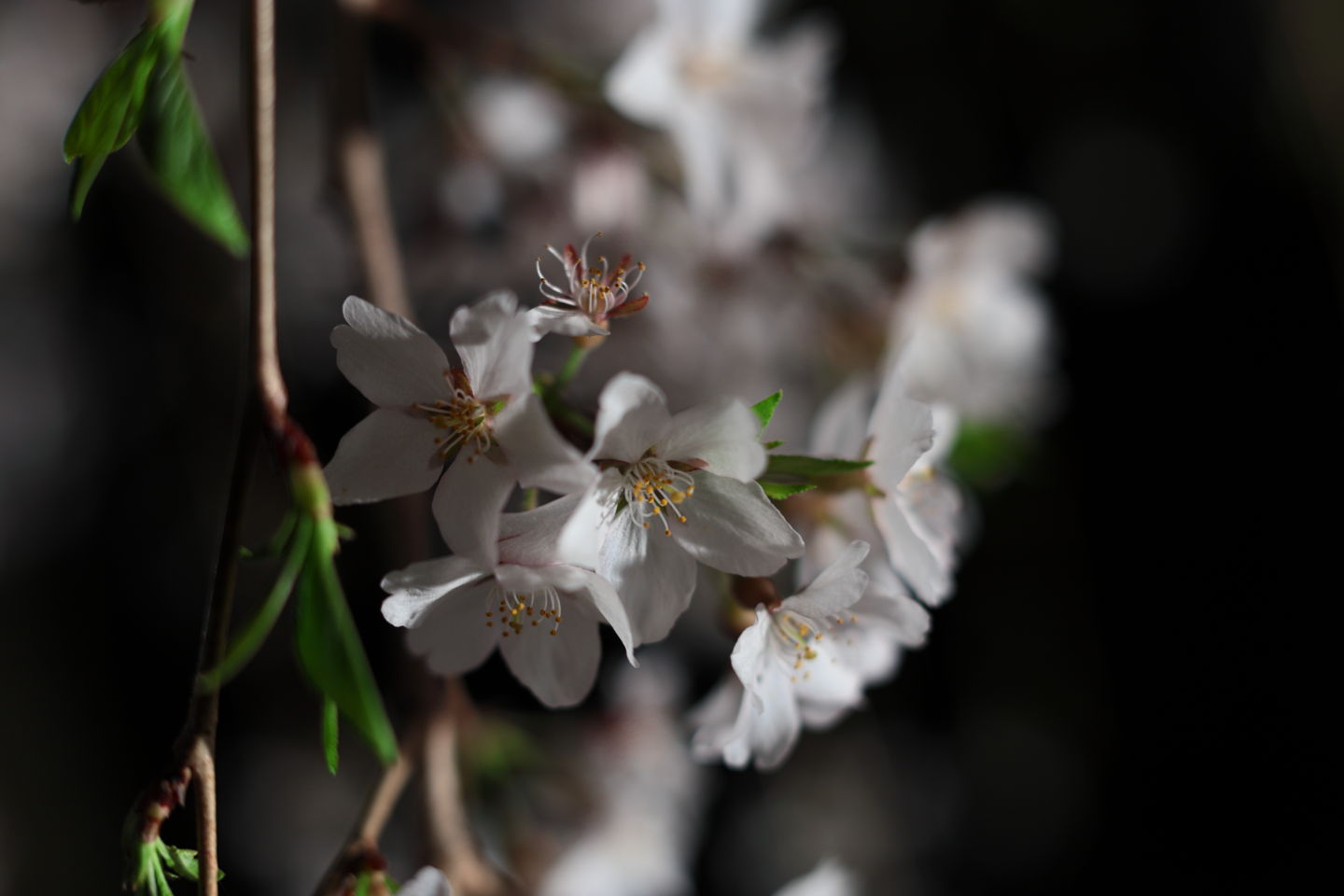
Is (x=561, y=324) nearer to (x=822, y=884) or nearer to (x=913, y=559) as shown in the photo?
(x=913, y=559)

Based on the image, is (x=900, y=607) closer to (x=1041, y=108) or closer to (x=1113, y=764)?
(x=1113, y=764)

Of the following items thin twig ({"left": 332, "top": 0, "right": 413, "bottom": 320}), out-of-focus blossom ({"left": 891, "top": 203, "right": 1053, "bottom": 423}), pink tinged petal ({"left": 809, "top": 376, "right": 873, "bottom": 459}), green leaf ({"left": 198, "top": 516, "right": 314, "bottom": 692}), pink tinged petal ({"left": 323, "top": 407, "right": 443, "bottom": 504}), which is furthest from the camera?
out-of-focus blossom ({"left": 891, "top": 203, "right": 1053, "bottom": 423})

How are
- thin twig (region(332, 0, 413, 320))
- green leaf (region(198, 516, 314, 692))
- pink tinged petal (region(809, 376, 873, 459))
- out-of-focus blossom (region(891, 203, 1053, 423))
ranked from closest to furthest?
green leaf (region(198, 516, 314, 692)) → pink tinged petal (region(809, 376, 873, 459)) → thin twig (region(332, 0, 413, 320)) → out-of-focus blossom (region(891, 203, 1053, 423))

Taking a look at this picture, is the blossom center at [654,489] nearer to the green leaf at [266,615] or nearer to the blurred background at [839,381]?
the green leaf at [266,615]

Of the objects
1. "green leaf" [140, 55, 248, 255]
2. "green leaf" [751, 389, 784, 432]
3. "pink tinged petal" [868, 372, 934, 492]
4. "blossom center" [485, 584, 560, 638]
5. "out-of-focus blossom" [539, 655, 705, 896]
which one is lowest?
"out-of-focus blossom" [539, 655, 705, 896]

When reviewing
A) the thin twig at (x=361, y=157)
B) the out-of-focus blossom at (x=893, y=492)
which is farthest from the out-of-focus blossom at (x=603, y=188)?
the out-of-focus blossom at (x=893, y=492)

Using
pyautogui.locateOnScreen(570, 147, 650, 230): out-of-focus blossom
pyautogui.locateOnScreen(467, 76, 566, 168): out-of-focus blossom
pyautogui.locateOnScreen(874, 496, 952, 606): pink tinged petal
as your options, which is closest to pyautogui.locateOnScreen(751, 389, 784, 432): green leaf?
pyautogui.locateOnScreen(874, 496, 952, 606): pink tinged petal

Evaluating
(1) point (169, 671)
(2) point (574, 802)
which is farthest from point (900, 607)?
(1) point (169, 671)

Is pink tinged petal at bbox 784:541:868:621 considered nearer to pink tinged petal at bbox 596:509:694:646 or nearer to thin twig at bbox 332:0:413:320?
pink tinged petal at bbox 596:509:694:646
